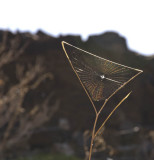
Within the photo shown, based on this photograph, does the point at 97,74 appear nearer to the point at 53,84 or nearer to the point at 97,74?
the point at 97,74

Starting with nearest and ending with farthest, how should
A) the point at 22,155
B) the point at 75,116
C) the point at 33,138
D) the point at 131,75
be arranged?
the point at 131,75 < the point at 22,155 < the point at 33,138 < the point at 75,116

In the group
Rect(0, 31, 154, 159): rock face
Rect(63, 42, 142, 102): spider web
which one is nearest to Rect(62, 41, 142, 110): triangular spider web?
Rect(63, 42, 142, 102): spider web

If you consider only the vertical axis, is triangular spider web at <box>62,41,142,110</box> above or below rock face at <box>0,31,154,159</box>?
above

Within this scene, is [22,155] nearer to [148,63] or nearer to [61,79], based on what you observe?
[61,79]

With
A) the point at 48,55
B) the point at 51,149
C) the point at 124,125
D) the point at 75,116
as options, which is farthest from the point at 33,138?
the point at 124,125

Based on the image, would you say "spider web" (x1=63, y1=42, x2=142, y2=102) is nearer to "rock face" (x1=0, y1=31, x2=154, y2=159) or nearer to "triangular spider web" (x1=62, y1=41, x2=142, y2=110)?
"triangular spider web" (x1=62, y1=41, x2=142, y2=110)

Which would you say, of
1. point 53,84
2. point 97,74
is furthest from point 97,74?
point 53,84

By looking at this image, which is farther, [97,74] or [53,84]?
[53,84]

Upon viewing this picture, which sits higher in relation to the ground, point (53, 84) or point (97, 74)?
point (97, 74)
